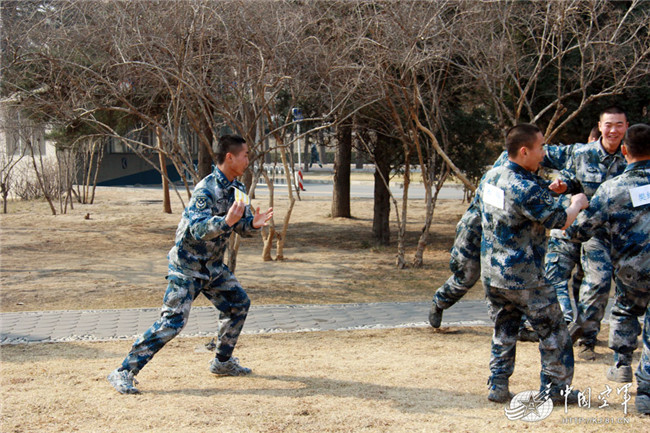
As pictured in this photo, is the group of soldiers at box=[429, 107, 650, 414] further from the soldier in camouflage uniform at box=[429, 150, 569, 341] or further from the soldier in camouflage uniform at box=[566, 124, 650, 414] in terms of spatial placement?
the soldier in camouflage uniform at box=[429, 150, 569, 341]

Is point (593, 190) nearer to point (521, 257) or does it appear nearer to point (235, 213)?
point (521, 257)

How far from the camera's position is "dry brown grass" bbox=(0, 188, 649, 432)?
4.18m

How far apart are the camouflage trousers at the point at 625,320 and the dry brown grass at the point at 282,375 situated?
0.26 m

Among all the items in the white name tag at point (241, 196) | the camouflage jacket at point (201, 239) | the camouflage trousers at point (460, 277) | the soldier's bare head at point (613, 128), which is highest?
the soldier's bare head at point (613, 128)

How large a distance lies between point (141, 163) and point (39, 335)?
32464 millimetres

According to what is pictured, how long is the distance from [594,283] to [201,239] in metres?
3.17

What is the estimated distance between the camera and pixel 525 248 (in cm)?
428

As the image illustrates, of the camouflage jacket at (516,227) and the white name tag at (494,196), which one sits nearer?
the camouflage jacket at (516,227)

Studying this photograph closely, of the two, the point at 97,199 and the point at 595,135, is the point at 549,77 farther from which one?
the point at 97,199

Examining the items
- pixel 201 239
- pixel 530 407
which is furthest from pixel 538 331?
pixel 201 239

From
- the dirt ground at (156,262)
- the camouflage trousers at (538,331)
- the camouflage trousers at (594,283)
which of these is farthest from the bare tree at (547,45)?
the camouflage trousers at (538,331)

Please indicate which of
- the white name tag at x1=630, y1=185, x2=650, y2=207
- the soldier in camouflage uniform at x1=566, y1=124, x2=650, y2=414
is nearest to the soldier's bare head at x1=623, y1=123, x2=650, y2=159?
the soldier in camouflage uniform at x1=566, y1=124, x2=650, y2=414

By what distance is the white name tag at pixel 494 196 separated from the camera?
427 centimetres

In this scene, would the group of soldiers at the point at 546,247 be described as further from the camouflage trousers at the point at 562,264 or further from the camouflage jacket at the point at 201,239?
the camouflage jacket at the point at 201,239
